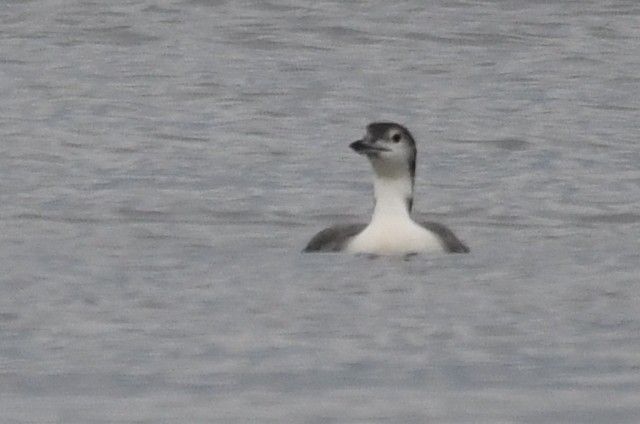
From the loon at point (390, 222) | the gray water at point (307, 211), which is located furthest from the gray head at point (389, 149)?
the gray water at point (307, 211)

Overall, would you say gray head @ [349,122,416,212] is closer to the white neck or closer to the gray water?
the white neck

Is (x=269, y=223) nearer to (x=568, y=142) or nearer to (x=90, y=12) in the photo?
(x=568, y=142)

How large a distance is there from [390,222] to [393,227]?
7 cm

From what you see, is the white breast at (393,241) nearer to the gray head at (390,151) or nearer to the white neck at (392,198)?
the white neck at (392,198)

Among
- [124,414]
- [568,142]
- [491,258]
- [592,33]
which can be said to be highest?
[592,33]

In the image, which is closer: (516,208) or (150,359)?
(150,359)

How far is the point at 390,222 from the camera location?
1612cm

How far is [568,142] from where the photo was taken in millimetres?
20641

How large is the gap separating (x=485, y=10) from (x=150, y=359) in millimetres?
15611

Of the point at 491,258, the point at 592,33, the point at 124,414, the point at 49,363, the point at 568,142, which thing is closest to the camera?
the point at 124,414

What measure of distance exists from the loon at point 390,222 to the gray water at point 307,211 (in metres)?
0.16

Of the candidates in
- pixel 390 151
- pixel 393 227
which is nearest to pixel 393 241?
pixel 393 227

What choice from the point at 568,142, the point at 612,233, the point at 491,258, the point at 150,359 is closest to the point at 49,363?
the point at 150,359

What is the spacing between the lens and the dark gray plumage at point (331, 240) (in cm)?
1586
